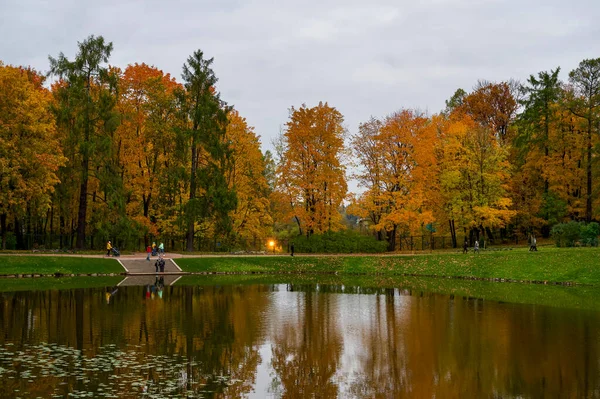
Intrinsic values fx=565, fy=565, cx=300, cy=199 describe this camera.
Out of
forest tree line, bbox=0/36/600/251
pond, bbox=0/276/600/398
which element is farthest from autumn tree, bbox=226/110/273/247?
pond, bbox=0/276/600/398

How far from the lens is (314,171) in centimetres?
5934

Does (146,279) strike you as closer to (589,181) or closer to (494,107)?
(589,181)

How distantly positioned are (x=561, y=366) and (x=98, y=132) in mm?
49780

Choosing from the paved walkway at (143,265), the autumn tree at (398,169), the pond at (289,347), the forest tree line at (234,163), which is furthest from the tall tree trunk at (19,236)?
the autumn tree at (398,169)

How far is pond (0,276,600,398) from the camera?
14.7m

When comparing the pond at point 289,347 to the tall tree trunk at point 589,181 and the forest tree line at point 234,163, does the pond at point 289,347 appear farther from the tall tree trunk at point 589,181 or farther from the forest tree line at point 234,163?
the tall tree trunk at point 589,181

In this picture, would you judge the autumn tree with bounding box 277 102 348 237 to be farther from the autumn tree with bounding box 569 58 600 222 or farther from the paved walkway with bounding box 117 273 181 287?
the autumn tree with bounding box 569 58 600 222

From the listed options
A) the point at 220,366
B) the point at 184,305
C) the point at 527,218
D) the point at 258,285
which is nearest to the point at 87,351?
the point at 220,366

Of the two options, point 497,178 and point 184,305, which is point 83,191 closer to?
point 184,305

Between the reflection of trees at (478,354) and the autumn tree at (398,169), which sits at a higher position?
the autumn tree at (398,169)

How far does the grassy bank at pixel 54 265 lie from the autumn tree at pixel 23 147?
568 cm

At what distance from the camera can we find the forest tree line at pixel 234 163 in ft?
172

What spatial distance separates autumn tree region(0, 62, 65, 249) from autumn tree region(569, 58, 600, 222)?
51484 mm

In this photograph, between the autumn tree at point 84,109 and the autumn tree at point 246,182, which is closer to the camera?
the autumn tree at point 84,109
